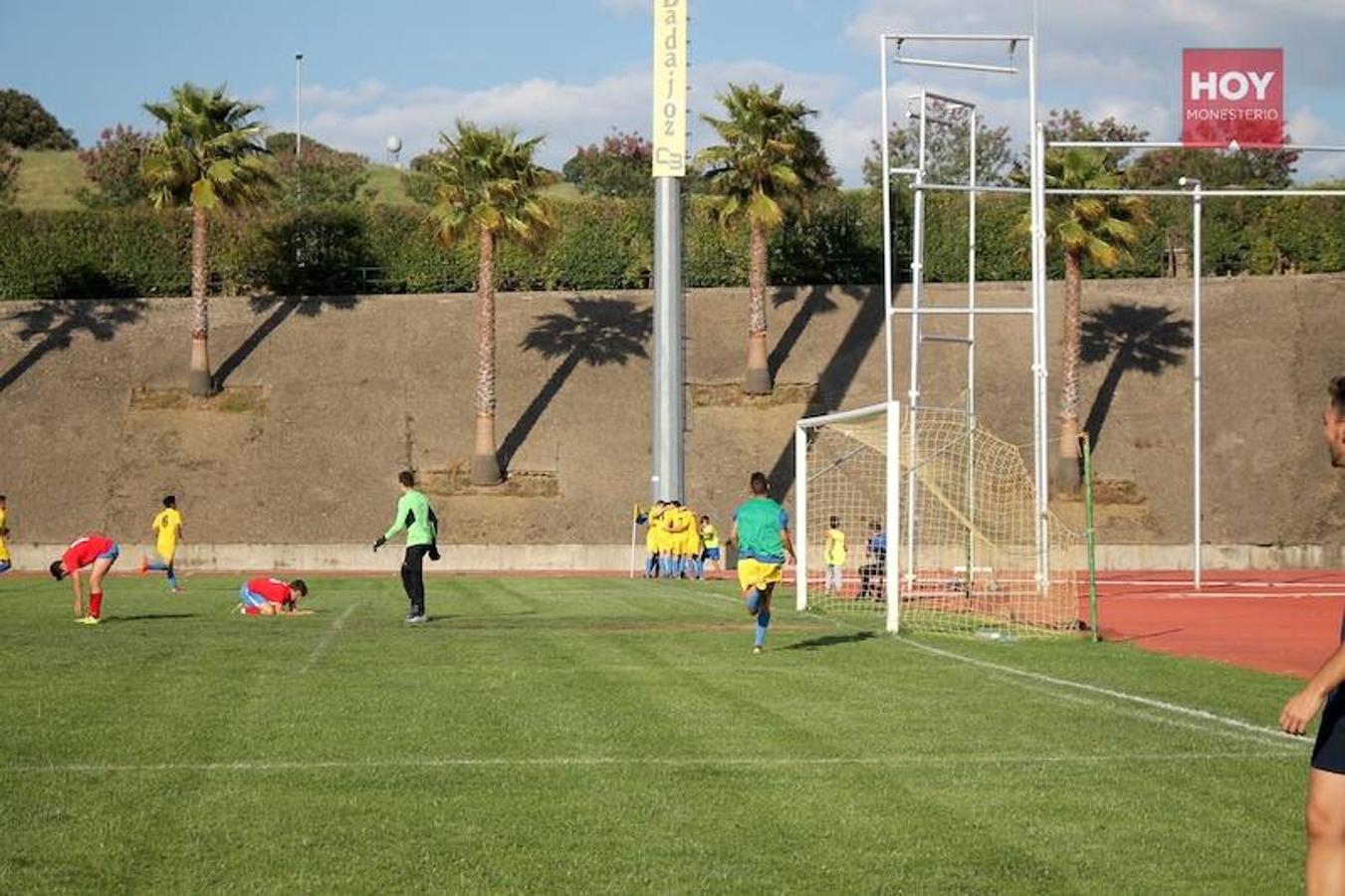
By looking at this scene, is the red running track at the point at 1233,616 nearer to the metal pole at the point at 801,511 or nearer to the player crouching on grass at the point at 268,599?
the metal pole at the point at 801,511

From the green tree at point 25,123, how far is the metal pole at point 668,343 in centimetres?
9950

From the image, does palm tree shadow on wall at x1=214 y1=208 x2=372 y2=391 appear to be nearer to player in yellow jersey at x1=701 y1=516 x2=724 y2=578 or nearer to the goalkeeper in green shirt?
player in yellow jersey at x1=701 y1=516 x2=724 y2=578

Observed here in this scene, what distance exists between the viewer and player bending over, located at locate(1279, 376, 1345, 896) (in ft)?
21.6

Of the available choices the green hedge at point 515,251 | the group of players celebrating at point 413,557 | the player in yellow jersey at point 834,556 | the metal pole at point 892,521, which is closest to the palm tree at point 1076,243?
the green hedge at point 515,251

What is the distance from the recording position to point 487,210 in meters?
56.2

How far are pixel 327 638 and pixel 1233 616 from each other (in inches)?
589

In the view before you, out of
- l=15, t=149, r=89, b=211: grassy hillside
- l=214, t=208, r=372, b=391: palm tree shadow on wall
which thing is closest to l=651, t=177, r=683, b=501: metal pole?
l=214, t=208, r=372, b=391: palm tree shadow on wall

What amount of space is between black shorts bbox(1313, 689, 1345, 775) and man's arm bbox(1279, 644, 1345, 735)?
47 mm

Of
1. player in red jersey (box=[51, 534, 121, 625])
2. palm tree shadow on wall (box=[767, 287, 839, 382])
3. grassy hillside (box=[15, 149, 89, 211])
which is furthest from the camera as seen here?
grassy hillside (box=[15, 149, 89, 211])

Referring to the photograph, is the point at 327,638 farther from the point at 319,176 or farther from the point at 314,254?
the point at 319,176

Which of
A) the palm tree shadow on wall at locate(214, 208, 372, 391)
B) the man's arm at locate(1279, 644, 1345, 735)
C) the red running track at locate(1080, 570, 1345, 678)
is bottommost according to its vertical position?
the red running track at locate(1080, 570, 1345, 678)

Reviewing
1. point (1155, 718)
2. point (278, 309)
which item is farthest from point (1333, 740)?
point (278, 309)

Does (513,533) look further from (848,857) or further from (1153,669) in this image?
(848,857)

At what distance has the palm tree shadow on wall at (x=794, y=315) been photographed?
61656mm
